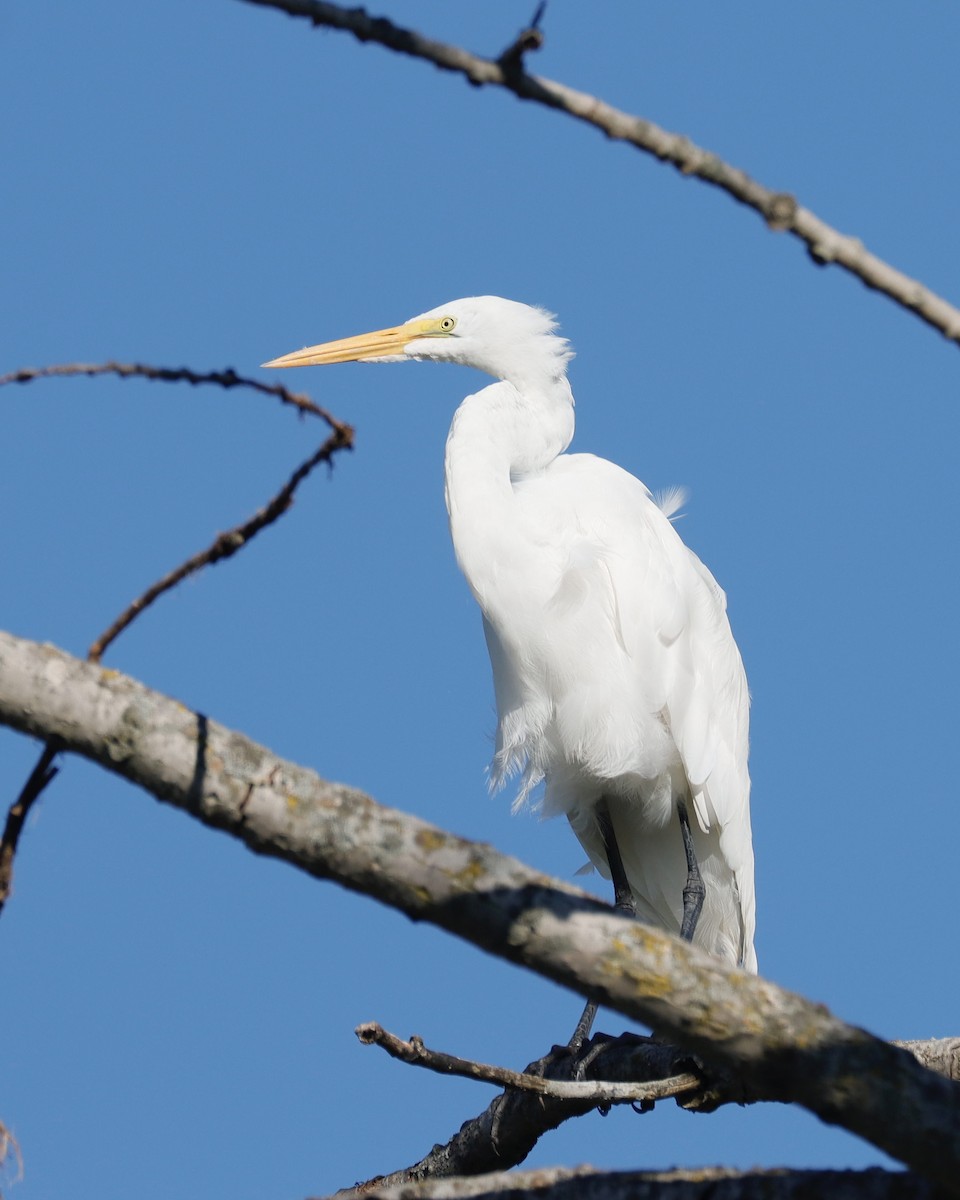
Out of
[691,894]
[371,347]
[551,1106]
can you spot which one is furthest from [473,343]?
[551,1106]

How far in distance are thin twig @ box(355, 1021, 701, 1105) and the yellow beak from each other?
3.70 metres

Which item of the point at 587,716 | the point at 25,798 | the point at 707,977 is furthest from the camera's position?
the point at 587,716

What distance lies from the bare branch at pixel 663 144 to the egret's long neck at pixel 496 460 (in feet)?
12.7

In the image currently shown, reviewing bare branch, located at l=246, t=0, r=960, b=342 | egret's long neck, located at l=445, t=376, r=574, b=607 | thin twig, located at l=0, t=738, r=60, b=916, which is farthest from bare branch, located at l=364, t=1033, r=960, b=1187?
bare branch, located at l=246, t=0, r=960, b=342

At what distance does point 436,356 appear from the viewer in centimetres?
648

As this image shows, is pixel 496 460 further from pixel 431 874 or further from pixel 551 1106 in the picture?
pixel 431 874

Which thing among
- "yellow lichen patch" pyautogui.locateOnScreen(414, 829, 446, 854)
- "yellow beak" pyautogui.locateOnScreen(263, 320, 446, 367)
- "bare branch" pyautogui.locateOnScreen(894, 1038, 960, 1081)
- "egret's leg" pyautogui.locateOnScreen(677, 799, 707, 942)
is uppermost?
"yellow beak" pyautogui.locateOnScreen(263, 320, 446, 367)

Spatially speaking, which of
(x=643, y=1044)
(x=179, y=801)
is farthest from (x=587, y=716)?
(x=179, y=801)

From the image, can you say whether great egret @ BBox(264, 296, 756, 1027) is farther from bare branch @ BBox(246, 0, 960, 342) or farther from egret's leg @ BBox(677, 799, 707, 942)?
bare branch @ BBox(246, 0, 960, 342)

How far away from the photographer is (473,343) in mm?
6348

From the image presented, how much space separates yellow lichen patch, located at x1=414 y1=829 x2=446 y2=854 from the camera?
196 cm

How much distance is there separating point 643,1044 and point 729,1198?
2386mm

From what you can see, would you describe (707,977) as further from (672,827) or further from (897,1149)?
(672,827)

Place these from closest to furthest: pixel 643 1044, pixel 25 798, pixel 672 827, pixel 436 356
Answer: pixel 25 798 → pixel 643 1044 → pixel 672 827 → pixel 436 356
